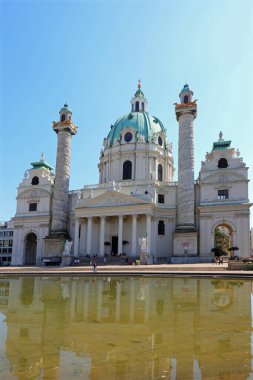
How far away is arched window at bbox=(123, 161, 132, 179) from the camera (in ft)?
214

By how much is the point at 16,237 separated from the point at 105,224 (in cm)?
1836

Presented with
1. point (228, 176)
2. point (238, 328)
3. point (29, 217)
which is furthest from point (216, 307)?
point (29, 217)

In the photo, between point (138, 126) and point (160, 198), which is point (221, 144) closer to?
point (160, 198)

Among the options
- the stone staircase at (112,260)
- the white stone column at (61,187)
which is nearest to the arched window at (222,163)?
the stone staircase at (112,260)

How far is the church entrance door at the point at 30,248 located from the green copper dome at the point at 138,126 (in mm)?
23171

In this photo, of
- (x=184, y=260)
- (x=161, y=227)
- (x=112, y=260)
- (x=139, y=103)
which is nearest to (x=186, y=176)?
(x=161, y=227)

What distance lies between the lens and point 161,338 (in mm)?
8180

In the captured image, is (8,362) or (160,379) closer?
(160,379)

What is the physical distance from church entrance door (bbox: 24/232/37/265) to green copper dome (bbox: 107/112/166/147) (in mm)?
23171

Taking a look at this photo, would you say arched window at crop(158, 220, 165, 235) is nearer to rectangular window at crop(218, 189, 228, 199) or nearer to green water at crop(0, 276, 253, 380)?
rectangular window at crop(218, 189, 228, 199)

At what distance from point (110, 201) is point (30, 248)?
2173 centimetres

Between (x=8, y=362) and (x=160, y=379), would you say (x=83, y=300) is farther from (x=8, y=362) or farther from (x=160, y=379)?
(x=160, y=379)

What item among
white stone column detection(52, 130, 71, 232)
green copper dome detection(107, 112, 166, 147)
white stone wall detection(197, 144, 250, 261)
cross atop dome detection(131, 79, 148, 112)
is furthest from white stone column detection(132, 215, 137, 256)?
cross atop dome detection(131, 79, 148, 112)

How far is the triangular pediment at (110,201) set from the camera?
54.4 metres
